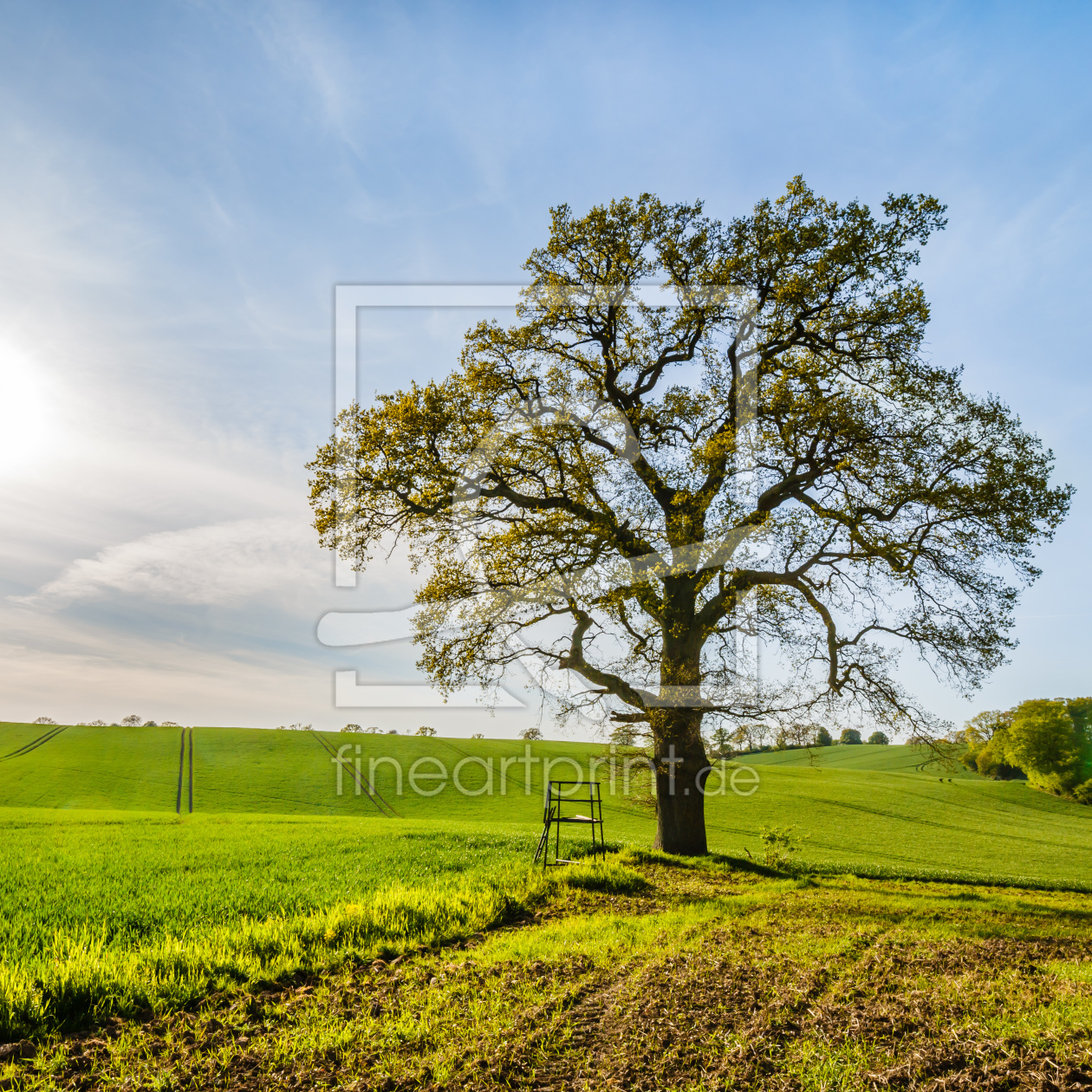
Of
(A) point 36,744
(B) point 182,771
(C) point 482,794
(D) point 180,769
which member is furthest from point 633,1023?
(A) point 36,744

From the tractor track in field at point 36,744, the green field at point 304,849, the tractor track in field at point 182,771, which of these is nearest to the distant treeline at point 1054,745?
the green field at point 304,849

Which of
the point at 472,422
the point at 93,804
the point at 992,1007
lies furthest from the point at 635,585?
the point at 93,804

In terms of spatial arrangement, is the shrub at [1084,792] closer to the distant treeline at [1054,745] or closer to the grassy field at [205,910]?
the distant treeline at [1054,745]

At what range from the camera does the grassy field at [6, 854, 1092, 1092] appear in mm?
4020

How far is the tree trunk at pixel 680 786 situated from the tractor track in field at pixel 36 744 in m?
66.0

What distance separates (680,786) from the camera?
52.6 ft

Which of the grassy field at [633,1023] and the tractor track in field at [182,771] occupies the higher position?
the grassy field at [633,1023]

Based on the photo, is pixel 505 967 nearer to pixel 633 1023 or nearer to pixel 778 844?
pixel 633 1023

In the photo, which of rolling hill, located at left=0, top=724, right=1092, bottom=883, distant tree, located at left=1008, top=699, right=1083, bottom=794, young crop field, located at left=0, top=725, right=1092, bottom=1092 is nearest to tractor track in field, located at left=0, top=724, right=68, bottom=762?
rolling hill, located at left=0, top=724, right=1092, bottom=883

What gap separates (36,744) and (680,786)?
74104mm

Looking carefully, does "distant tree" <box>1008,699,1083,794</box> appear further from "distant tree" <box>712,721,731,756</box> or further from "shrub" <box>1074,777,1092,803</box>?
"distant tree" <box>712,721,731,756</box>

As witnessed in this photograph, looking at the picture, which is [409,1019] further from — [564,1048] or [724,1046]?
[724,1046]

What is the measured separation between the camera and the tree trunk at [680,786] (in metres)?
15.8

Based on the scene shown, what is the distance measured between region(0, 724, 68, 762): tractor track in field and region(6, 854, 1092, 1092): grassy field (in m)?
70.3
